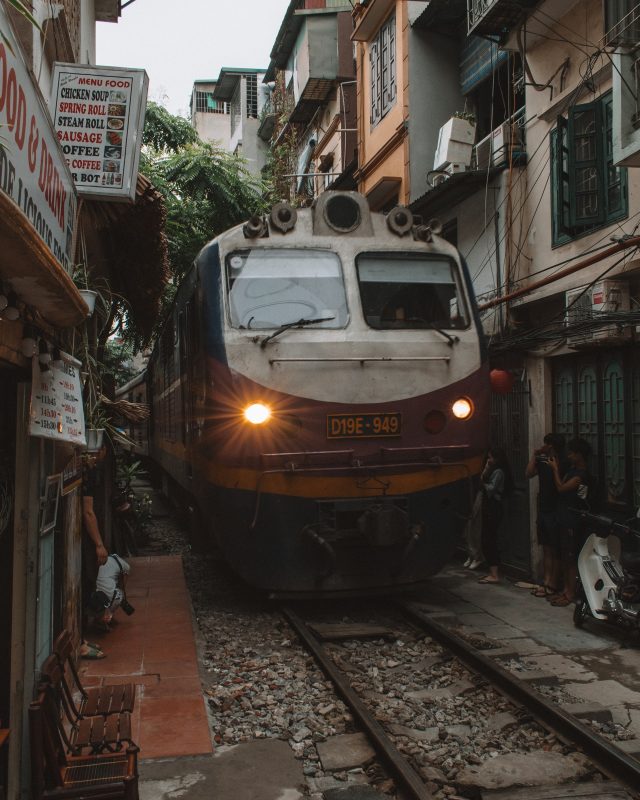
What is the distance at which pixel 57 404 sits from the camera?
14.2 feet

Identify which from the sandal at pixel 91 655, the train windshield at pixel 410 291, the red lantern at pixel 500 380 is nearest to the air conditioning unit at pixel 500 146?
the red lantern at pixel 500 380

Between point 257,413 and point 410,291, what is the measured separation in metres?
2.00

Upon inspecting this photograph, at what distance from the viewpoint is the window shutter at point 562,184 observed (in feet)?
29.1

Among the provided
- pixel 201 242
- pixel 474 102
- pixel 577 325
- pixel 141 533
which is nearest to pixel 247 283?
pixel 577 325

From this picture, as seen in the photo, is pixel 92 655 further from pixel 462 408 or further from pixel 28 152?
pixel 28 152

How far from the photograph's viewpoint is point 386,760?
4.49 meters

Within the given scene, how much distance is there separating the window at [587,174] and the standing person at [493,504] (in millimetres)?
2652

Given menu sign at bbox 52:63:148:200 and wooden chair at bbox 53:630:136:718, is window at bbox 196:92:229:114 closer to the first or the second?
menu sign at bbox 52:63:148:200

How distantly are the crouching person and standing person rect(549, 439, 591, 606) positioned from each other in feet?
13.7

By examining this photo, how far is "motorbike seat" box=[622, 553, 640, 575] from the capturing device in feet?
21.3

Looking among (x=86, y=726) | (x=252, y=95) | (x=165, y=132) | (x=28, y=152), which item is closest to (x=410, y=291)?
(x=28, y=152)

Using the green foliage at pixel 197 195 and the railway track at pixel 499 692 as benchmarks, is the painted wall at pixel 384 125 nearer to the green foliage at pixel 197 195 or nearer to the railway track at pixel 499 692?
the green foliage at pixel 197 195

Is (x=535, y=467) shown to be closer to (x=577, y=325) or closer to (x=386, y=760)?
(x=577, y=325)

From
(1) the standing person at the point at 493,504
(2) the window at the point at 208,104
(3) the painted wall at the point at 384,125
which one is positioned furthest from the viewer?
(2) the window at the point at 208,104
